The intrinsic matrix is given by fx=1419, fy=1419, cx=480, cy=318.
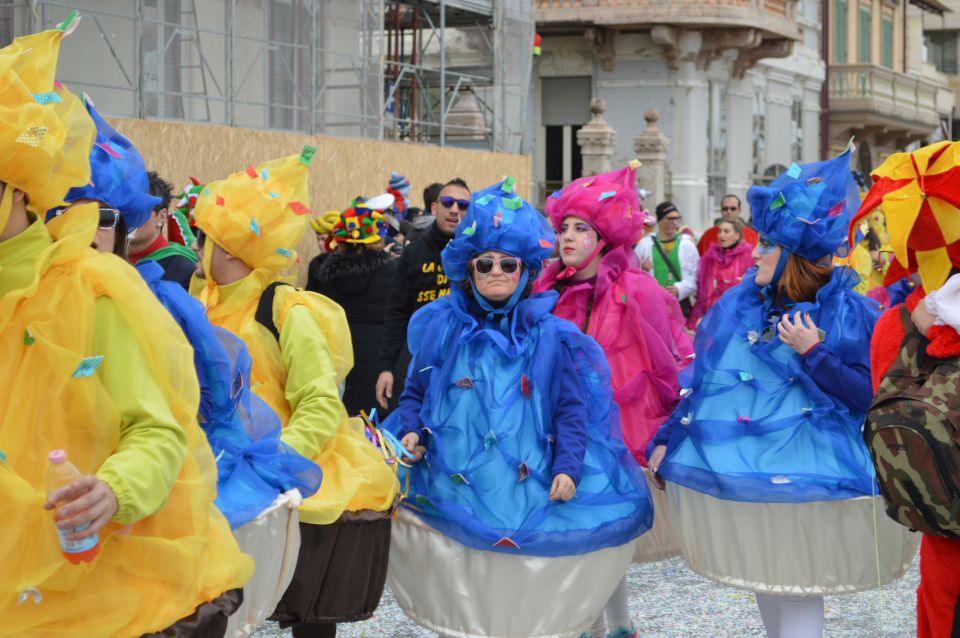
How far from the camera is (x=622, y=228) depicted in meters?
5.88

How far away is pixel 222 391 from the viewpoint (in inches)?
138

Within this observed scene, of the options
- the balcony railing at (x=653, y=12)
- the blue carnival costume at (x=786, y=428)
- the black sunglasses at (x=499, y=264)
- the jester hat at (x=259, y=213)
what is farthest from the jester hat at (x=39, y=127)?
the balcony railing at (x=653, y=12)

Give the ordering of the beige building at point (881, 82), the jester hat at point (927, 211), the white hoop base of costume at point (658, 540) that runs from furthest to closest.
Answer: the beige building at point (881, 82) → the white hoop base of costume at point (658, 540) → the jester hat at point (927, 211)

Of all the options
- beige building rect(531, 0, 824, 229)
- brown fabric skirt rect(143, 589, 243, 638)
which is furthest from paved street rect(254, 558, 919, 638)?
beige building rect(531, 0, 824, 229)

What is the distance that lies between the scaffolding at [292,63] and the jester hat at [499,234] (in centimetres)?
799

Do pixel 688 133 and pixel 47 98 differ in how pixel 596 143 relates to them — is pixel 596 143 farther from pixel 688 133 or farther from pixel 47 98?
pixel 47 98

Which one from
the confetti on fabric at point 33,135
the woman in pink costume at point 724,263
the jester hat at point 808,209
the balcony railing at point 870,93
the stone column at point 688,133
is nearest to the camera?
the confetti on fabric at point 33,135

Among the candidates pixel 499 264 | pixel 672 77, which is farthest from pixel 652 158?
pixel 499 264

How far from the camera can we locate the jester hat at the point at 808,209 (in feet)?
16.1

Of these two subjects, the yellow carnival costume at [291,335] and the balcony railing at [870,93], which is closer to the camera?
the yellow carnival costume at [291,335]

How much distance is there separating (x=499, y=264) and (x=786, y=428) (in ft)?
3.64

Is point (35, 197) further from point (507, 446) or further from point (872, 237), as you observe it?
point (872, 237)

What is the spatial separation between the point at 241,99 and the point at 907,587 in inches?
409

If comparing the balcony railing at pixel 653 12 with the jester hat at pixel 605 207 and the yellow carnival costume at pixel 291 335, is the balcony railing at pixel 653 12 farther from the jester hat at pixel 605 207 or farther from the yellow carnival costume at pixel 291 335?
the yellow carnival costume at pixel 291 335
